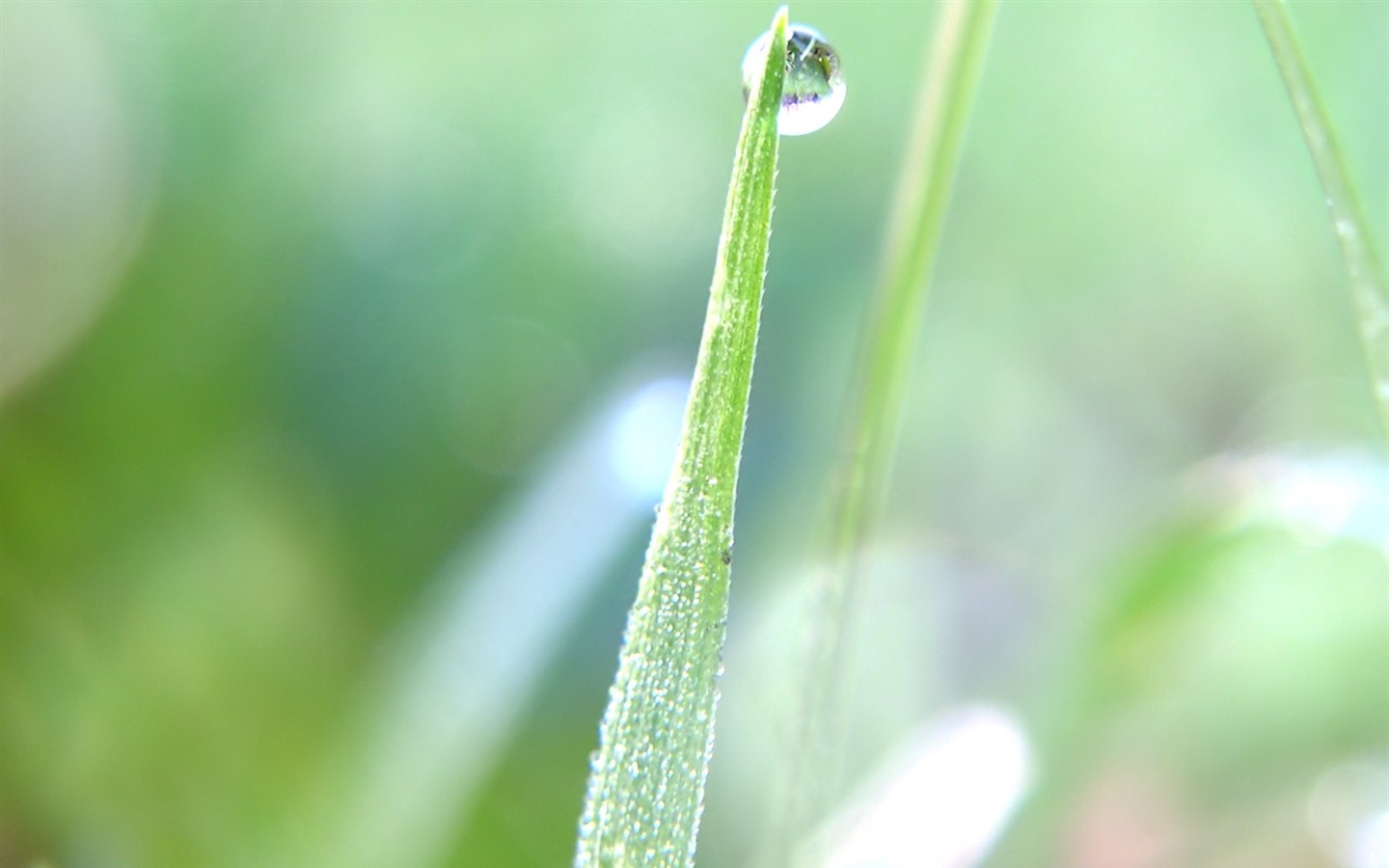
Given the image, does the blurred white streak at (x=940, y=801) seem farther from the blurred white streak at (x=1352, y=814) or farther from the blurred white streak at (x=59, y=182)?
the blurred white streak at (x=59, y=182)

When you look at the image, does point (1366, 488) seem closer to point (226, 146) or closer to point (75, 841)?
point (75, 841)

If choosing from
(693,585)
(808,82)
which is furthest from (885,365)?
(693,585)

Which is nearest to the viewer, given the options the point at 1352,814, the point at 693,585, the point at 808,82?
the point at 693,585

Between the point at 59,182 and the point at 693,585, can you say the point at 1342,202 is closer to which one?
the point at 693,585

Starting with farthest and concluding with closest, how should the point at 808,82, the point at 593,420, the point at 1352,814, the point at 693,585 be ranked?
the point at 593,420 → the point at 1352,814 → the point at 808,82 → the point at 693,585

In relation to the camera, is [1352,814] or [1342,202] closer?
[1342,202]

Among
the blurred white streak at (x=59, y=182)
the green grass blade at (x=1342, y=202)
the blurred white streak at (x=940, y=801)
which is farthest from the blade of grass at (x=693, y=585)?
the blurred white streak at (x=59, y=182)

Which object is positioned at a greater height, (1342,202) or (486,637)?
(1342,202)

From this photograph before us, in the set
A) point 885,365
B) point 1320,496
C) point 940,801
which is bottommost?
point 940,801
